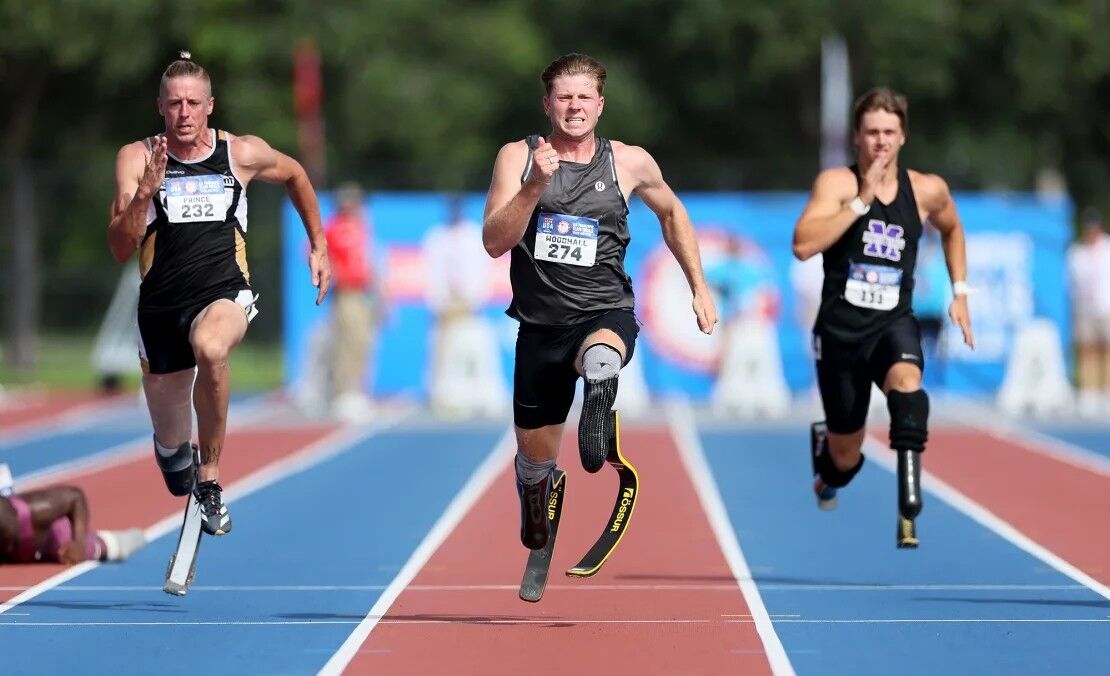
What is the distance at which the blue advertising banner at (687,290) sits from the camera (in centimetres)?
2398

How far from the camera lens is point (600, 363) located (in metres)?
7.89

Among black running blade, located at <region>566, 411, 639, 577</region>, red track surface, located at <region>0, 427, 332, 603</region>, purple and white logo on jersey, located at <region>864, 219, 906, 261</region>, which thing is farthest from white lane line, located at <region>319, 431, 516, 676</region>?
purple and white logo on jersey, located at <region>864, 219, 906, 261</region>

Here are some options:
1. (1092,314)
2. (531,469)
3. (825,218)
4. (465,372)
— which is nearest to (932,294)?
(1092,314)

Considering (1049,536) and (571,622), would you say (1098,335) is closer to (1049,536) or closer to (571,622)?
(1049,536)

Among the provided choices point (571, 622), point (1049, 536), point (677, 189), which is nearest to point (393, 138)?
point (677, 189)

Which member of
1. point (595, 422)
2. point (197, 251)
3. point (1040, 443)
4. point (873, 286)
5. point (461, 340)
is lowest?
point (1040, 443)

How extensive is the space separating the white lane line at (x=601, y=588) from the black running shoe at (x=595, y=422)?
144 centimetres

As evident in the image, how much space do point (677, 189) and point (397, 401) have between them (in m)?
8.38

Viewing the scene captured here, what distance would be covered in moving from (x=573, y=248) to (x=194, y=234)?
5.37ft

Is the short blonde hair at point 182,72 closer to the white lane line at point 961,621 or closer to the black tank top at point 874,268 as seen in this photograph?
the black tank top at point 874,268

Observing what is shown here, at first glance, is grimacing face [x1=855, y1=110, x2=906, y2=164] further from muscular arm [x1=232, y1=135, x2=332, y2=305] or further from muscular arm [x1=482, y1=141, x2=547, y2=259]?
muscular arm [x1=232, y1=135, x2=332, y2=305]

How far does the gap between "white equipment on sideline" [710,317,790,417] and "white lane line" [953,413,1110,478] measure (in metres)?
2.02

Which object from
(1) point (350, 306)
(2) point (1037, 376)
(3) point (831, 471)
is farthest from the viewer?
(2) point (1037, 376)

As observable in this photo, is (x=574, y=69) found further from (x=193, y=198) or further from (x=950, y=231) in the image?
(x=950, y=231)
